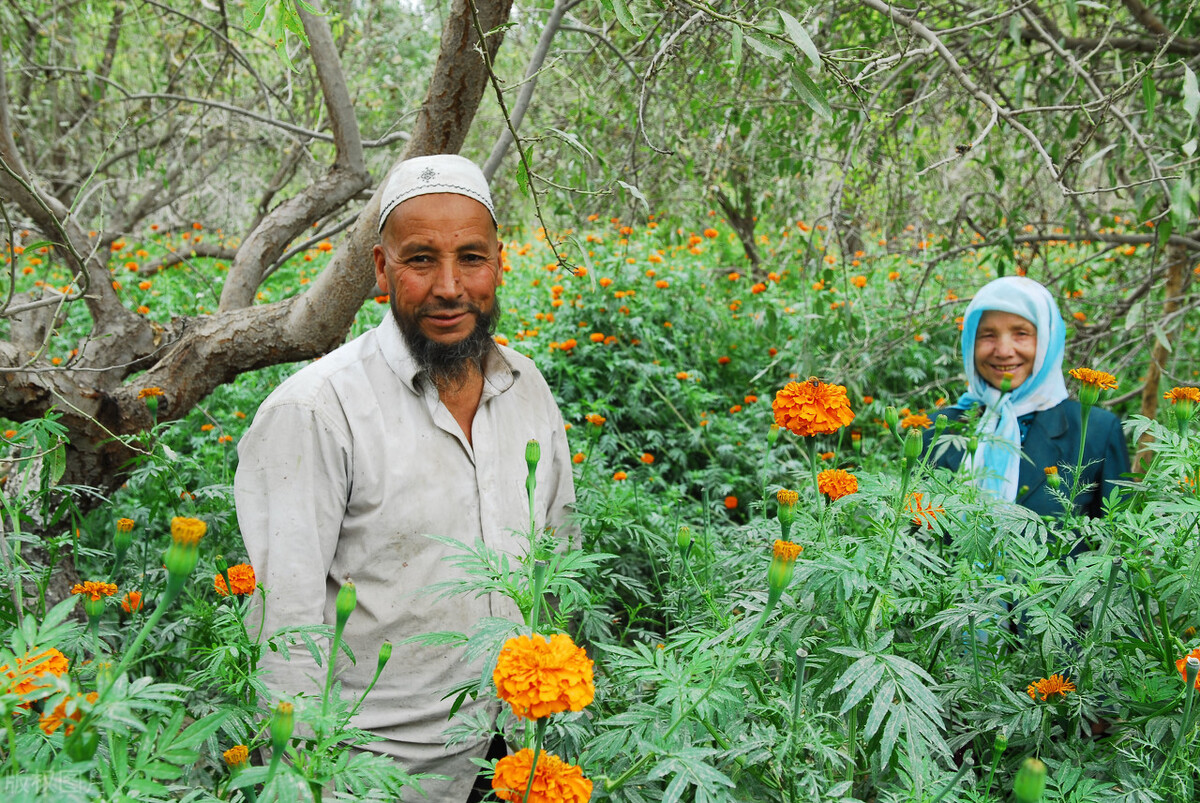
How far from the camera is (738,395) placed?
4301 millimetres

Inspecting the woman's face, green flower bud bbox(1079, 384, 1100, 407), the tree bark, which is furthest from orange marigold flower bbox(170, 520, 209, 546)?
the tree bark

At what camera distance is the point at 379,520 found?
1829mm

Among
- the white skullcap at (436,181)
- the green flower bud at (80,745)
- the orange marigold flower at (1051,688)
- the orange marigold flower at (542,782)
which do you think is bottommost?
the orange marigold flower at (542,782)

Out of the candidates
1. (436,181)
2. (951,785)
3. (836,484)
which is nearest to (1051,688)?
(951,785)

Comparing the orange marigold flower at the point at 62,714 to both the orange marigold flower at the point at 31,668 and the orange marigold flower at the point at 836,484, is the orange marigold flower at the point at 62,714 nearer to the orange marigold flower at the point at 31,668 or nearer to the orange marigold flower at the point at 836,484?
the orange marigold flower at the point at 31,668

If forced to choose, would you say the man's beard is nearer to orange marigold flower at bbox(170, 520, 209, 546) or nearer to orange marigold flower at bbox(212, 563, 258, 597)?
orange marigold flower at bbox(212, 563, 258, 597)

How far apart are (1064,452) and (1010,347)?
A: 1.12 ft

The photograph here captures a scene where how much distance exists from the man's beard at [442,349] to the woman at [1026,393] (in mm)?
1391

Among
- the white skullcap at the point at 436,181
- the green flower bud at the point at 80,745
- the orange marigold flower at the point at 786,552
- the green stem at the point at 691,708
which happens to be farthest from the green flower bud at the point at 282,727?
the white skullcap at the point at 436,181

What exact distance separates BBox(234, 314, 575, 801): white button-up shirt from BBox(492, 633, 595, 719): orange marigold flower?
82cm

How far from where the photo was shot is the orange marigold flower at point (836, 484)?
1.33m

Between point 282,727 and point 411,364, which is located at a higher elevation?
point 411,364

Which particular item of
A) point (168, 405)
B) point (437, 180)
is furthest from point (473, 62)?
point (168, 405)

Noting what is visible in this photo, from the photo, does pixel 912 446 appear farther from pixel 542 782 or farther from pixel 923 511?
pixel 542 782
